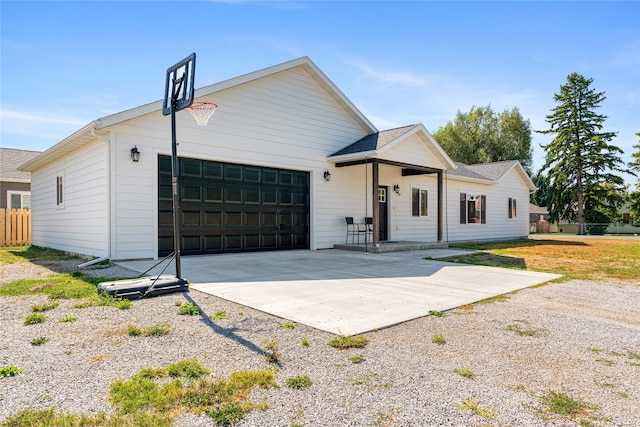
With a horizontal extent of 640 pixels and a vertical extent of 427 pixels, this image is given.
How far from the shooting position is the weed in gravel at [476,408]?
2143 mm

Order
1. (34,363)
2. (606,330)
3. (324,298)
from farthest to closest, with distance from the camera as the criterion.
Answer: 1. (324,298)
2. (606,330)
3. (34,363)

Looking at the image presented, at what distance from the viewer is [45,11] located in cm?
882

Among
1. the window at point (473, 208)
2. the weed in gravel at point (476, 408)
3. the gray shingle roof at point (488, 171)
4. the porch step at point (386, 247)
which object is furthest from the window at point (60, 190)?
the window at point (473, 208)

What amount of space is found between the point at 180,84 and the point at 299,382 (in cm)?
461

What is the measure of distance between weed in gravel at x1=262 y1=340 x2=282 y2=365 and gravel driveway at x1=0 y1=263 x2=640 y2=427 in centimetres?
4

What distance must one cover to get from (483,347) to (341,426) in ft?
5.86

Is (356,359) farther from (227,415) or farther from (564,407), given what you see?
(564,407)

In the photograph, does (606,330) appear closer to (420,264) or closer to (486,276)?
(486,276)

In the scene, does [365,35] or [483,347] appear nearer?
[483,347]

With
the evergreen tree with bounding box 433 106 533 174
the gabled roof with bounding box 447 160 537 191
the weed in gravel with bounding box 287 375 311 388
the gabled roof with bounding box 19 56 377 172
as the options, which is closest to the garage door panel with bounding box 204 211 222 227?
the gabled roof with bounding box 19 56 377 172

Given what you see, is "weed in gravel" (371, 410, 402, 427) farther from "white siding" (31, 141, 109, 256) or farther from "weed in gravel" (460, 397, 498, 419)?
"white siding" (31, 141, 109, 256)

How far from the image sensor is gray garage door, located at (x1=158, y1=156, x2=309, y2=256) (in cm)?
934

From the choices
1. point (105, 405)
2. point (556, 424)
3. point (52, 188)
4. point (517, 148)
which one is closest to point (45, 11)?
point (52, 188)

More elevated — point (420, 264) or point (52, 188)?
point (52, 188)
